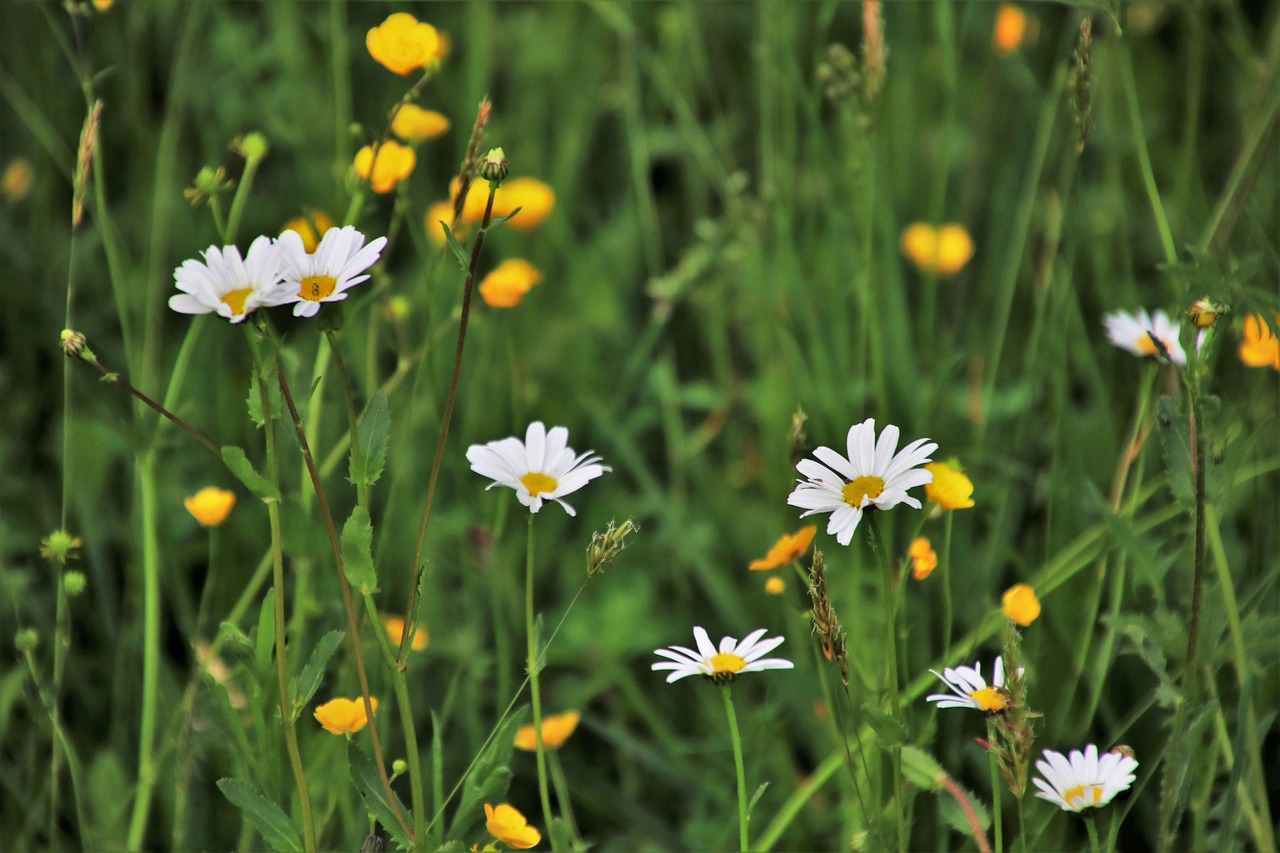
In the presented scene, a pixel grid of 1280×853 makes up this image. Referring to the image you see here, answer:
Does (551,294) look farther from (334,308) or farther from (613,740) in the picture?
(334,308)

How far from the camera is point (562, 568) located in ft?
5.49

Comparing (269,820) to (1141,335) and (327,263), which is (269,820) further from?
(1141,335)

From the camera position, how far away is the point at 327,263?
87 centimetres

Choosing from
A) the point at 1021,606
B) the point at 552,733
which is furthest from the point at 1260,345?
the point at 552,733

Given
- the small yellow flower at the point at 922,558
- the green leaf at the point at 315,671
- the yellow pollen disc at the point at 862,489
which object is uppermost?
the yellow pollen disc at the point at 862,489

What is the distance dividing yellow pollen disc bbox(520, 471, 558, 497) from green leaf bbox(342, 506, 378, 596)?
0.16m

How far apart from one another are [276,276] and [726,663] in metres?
0.42

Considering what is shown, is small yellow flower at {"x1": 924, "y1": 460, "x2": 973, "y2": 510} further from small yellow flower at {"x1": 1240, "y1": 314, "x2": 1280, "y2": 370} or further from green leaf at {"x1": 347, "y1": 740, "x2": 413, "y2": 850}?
green leaf at {"x1": 347, "y1": 740, "x2": 413, "y2": 850}

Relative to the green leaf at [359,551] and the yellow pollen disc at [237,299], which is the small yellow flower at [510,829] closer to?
the green leaf at [359,551]

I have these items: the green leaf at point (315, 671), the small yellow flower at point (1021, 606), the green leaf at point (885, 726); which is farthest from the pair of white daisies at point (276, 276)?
the small yellow flower at point (1021, 606)

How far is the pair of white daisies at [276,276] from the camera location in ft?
2.66

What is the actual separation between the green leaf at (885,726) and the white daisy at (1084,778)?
10 centimetres

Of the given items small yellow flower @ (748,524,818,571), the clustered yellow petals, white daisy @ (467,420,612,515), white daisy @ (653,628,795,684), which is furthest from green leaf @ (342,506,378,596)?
the clustered yellow petals

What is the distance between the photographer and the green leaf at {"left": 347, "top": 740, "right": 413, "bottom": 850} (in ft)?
2.88
